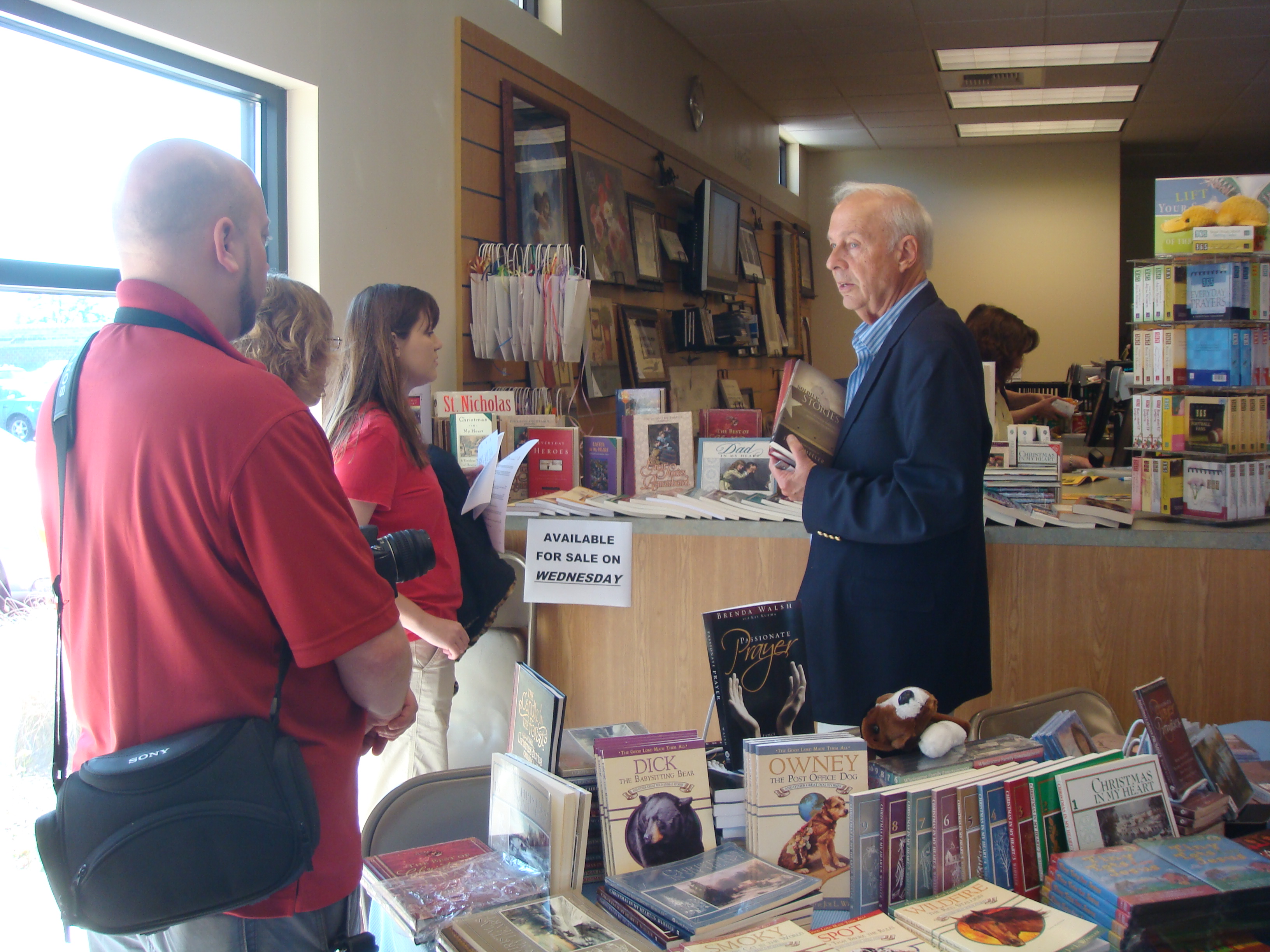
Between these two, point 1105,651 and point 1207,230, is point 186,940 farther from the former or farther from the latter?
point 1207,230

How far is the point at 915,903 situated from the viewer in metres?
1.16

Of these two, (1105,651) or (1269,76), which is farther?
(1269,76)

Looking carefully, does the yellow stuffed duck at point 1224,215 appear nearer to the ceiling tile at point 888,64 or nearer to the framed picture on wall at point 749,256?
the ceiling tile at point 888,64

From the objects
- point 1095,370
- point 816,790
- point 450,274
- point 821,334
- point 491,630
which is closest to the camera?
point 816,790

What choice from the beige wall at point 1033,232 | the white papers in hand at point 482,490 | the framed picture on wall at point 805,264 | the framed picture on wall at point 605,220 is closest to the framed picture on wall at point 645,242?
the framed picture on wall at point 605,220

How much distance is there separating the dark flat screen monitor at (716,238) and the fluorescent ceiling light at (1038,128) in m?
Answer: 3.15

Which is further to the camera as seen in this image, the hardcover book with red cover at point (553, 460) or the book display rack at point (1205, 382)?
the hardcover book with red cover at point (553, 460)

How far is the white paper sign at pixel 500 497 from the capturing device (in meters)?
2.52

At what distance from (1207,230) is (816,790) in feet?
7.59

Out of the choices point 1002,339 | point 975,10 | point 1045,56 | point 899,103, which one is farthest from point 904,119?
point 1002,339

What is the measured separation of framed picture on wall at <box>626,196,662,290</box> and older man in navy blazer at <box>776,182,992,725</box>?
3.47 metres

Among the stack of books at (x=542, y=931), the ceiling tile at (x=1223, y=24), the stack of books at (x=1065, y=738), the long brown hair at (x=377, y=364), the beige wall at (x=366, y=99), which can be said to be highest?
the ceiling tile at (x=1223, y=24)

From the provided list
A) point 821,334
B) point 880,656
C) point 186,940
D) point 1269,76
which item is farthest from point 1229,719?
point 821,334

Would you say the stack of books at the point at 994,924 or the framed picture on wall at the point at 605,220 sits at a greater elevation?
the framed picture on wall at the point at 605,220
